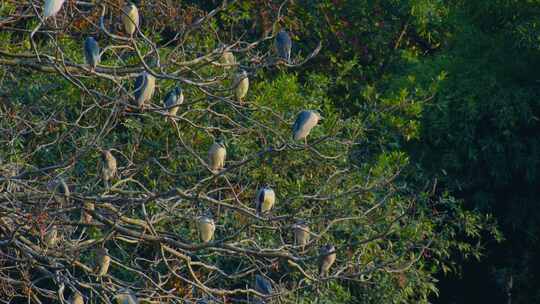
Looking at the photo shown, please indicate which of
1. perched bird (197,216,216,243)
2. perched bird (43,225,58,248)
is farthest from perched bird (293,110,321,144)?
perched bird (43,225,58,248)

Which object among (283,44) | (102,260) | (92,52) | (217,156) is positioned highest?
(92,52)

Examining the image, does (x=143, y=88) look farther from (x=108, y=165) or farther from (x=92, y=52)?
(x=108, y=165)

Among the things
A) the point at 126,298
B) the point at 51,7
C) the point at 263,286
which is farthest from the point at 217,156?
the point at 51,7

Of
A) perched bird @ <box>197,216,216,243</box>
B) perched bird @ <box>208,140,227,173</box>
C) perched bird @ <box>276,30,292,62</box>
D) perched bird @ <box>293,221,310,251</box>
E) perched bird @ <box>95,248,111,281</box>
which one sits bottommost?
perched bird @ <box>95,248,111,281</box>

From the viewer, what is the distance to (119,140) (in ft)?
18.1

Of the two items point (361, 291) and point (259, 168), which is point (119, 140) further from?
point (361, 291)

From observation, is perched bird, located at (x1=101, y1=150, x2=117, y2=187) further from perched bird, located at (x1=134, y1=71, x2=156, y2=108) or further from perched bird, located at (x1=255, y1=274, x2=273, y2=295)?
perched bird, located at (x1=255, y1=274, x2=273, y2=295)

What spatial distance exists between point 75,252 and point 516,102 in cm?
388

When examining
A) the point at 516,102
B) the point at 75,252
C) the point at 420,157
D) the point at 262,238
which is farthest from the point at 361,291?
the point at 75,252

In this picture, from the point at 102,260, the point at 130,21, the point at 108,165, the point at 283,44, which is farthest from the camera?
the point at 283,44

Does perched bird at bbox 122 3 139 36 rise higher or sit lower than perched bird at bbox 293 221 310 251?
higher

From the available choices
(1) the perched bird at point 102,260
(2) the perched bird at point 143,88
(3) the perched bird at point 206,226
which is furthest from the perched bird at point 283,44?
(1) the perched bird at point 102,260

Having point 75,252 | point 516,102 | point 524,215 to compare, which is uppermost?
point 75,252

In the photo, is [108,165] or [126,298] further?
[108,165]
